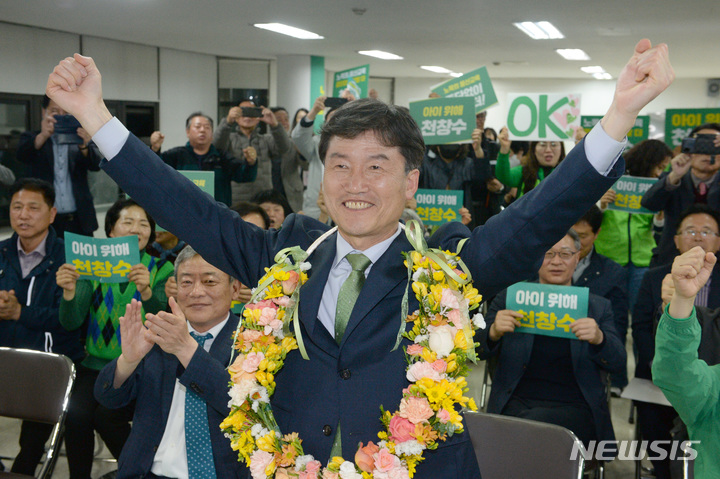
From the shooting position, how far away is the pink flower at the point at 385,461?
125cm

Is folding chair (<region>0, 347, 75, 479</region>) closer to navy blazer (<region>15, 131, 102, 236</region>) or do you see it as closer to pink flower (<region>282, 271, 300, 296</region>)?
pink flower (<region>282, 271, 300, 296</region>)

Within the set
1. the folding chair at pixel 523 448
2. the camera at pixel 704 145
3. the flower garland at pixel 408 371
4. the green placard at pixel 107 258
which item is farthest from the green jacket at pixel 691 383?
the camera at pixel 704 145

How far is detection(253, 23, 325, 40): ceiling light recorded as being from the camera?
8900 mm

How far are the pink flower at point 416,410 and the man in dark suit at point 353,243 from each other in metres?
0.04

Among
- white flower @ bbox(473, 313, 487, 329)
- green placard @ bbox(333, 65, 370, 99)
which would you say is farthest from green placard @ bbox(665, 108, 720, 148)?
white flower @ bbox(473, 313, 487, 329)

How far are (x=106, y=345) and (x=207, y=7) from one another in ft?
16.8

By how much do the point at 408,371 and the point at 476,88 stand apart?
475 cm

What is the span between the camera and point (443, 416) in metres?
1.28

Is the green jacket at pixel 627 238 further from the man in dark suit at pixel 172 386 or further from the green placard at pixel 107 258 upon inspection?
the man in dark suit at pixel 172 386

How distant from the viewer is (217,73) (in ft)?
43.2

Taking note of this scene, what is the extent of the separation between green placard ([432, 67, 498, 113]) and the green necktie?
14.7 ft

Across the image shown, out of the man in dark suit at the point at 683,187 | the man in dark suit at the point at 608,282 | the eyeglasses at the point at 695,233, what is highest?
the man in dark suit at the point at 683,187

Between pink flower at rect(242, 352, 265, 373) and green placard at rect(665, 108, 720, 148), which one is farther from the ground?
green placard at rect(665, 108, 720, 148)

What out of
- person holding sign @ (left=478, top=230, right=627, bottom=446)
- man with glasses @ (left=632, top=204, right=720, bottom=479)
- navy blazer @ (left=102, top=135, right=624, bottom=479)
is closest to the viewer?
navy blazer @ (left=102, top=135, right=624, bottom=479)
